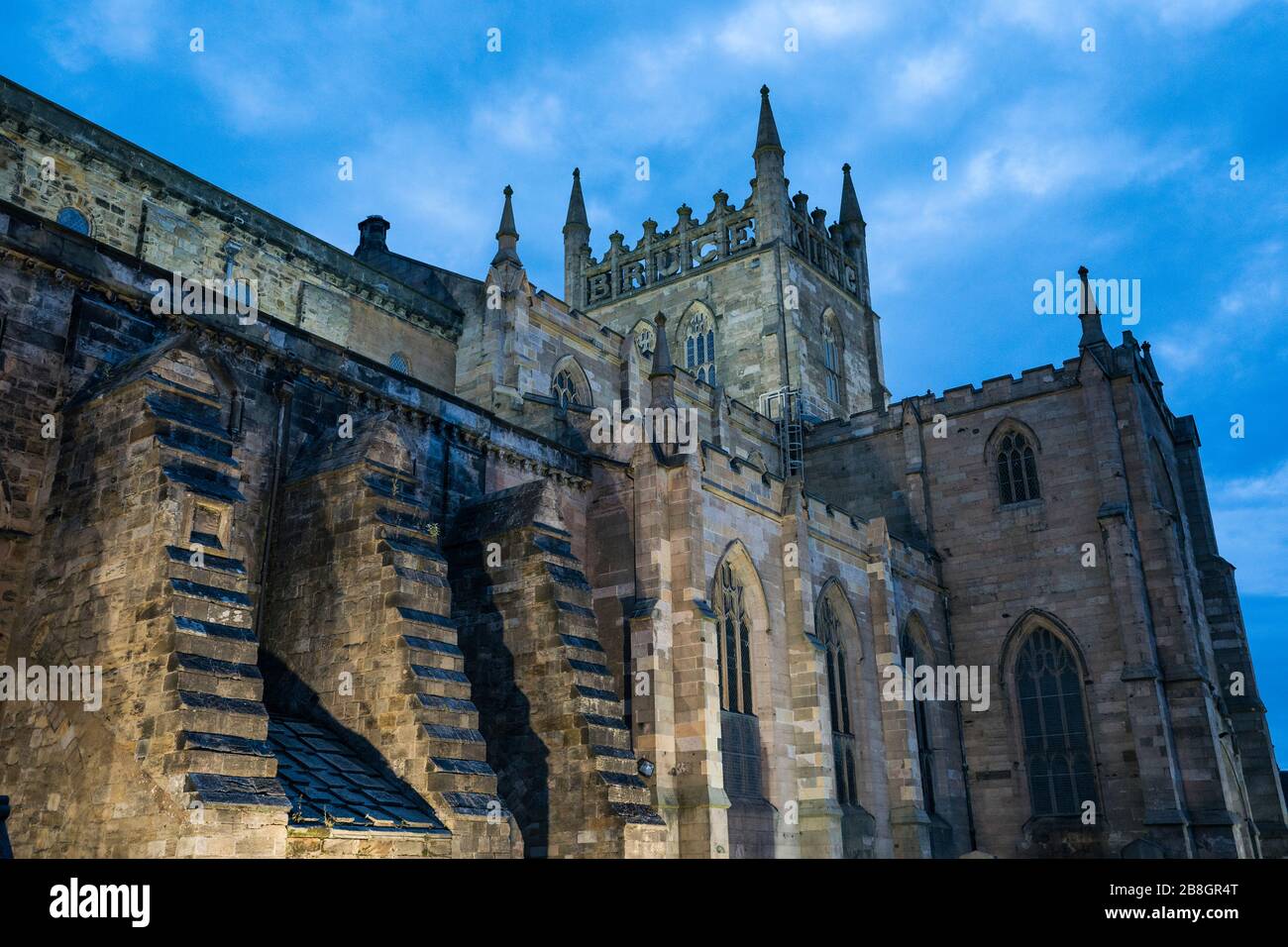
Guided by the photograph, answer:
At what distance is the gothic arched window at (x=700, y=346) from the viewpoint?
41.2 m

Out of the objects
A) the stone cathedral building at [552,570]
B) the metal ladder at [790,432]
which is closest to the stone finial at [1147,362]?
the stone cathedral building at [552,570]

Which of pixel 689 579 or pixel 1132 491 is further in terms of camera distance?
pixel 1132 491

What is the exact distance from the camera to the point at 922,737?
29.3m

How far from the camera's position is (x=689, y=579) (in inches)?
813

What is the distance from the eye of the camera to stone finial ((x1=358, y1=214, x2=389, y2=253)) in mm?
35125

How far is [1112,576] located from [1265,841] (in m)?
10.1

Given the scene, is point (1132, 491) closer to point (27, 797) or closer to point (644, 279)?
point (644, 279)

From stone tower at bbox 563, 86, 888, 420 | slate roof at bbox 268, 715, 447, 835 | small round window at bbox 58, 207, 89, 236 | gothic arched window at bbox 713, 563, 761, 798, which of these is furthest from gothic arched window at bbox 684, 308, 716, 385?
slate roof at bbox 268, 715, 447, 835

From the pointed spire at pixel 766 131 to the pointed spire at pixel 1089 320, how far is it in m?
14.9

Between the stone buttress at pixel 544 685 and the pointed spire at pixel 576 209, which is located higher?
the pointed spire at pixel 576 209

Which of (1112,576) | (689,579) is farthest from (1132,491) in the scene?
(689,579)

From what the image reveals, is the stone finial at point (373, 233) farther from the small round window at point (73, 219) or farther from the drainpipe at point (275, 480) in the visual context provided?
the drainpipe at point (275, 480)

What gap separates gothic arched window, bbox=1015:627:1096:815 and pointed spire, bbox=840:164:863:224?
24.5 m

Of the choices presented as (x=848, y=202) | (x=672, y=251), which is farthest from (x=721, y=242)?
(x=848, y=202)
